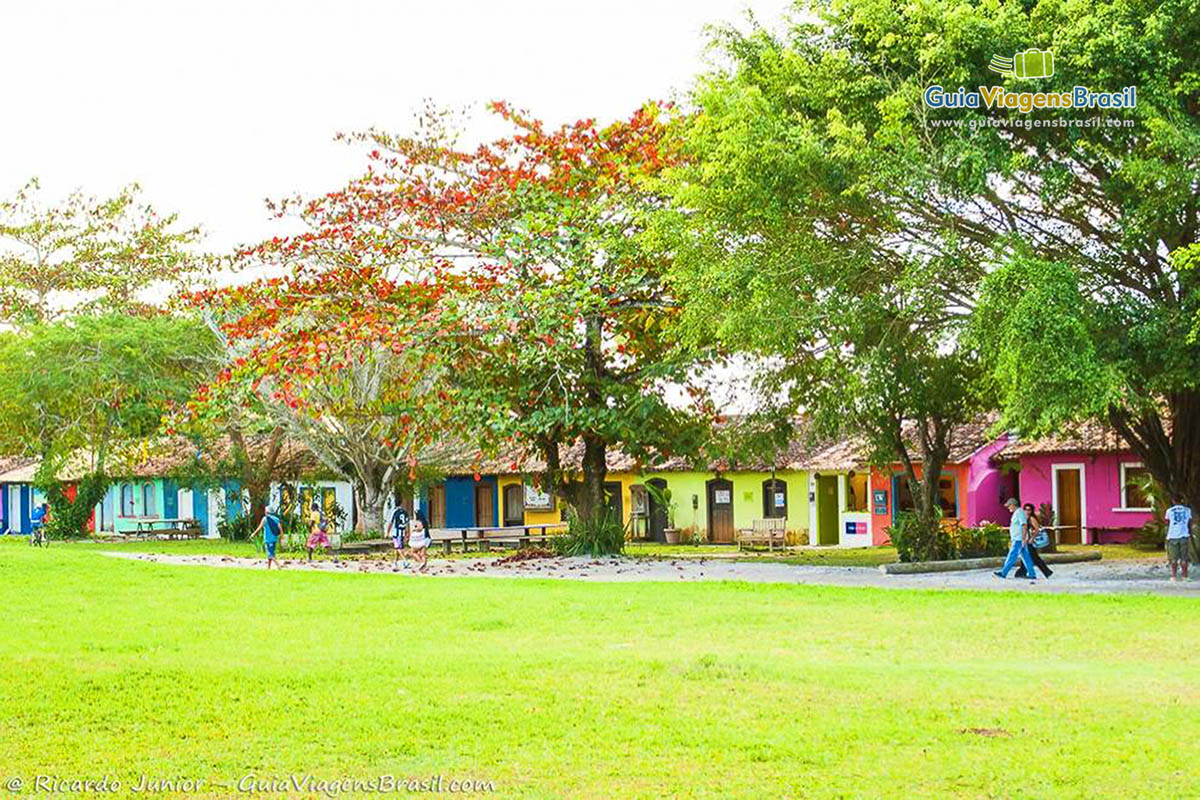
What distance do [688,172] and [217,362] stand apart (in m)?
24.1

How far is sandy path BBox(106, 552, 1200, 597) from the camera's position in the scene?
74.3ft

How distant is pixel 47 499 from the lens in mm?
48188

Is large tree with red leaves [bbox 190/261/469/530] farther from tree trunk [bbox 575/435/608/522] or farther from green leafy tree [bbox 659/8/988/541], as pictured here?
green leafy tree [bbox 659/8/988/541]

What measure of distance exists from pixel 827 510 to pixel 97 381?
22.3m

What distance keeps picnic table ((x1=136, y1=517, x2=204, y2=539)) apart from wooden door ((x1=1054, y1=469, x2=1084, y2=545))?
30.0 metres

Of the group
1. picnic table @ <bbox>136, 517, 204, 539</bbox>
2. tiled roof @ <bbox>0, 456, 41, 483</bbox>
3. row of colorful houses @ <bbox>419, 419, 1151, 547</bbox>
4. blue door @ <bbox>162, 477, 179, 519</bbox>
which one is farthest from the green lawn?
tiled roof @ <bbox>0, 456, 41, 483</bbox>

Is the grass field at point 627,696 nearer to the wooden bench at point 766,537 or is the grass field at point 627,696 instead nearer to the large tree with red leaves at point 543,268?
the large tree with red leaves at point 543,268

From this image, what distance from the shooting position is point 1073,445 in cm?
3747

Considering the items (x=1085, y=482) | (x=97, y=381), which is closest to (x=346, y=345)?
(x=97, y=381)

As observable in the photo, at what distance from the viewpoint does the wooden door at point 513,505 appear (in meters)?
50.9

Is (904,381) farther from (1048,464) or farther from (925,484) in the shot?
(1048,464)

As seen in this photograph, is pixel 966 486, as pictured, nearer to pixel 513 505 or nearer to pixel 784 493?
pixel 784 493

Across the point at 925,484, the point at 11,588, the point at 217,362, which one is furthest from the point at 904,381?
the point at 217,362
